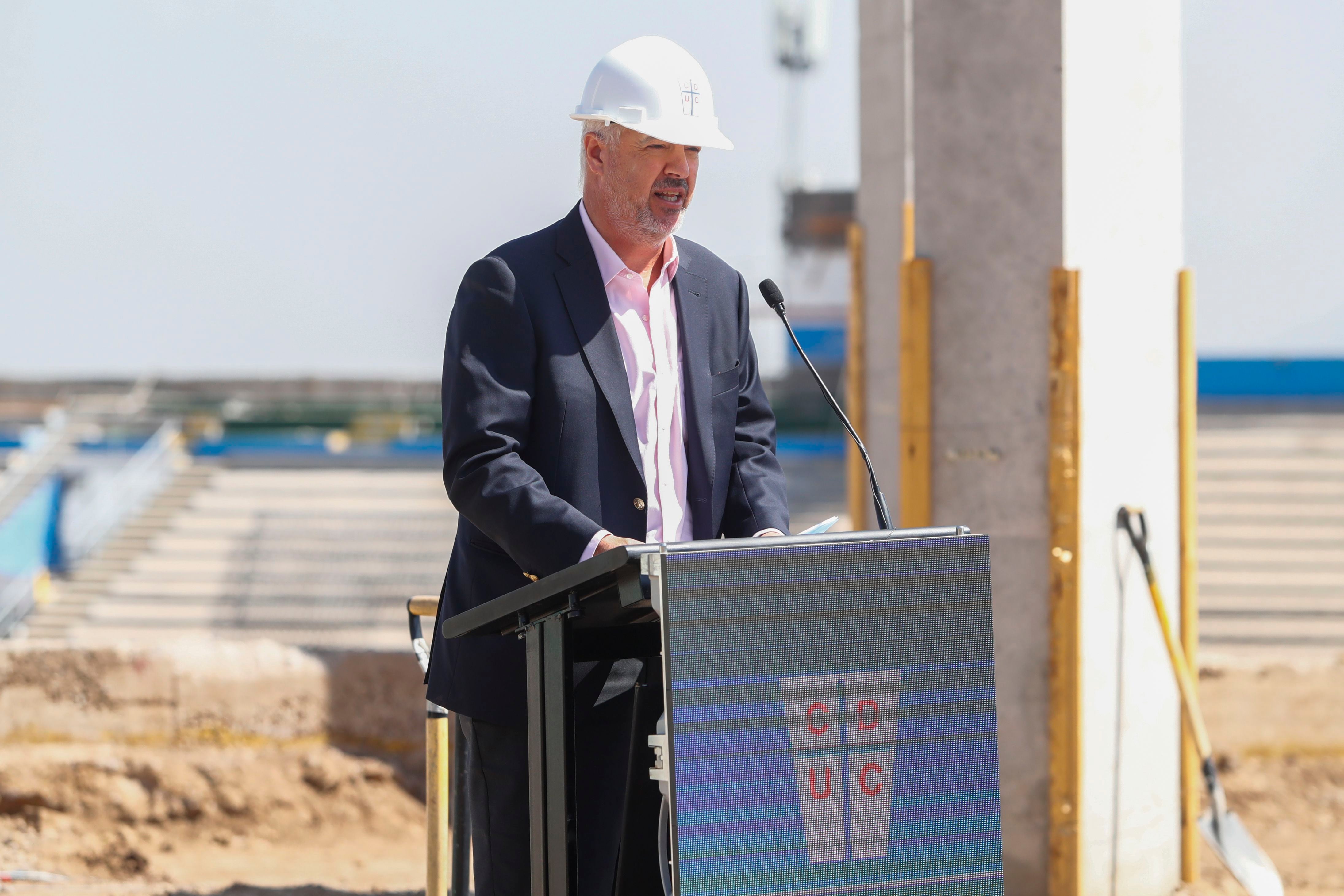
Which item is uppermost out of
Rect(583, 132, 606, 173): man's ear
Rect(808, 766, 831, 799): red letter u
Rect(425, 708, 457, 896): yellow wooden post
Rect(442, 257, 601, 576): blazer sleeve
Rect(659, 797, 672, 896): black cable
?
Rect(583, 132, 606, 173): man's ear

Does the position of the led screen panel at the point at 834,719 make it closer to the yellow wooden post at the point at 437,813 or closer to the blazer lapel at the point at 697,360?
the blazer lapel at the point at 697,360

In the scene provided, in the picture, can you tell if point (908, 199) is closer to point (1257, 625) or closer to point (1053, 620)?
point (1053, 620)

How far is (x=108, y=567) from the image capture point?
1830 centimetres

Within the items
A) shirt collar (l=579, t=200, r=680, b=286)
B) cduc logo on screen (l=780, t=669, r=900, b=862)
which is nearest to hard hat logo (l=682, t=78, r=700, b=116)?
shirt collar (l=579, t=200, r=680, b=286)

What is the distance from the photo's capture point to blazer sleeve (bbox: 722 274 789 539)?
2.49m

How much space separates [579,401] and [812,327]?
87.7ft

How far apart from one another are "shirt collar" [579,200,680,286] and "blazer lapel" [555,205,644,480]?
0.02 meters

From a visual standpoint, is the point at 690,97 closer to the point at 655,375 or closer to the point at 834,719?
the point at 655,375

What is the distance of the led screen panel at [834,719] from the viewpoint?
5.66 ft

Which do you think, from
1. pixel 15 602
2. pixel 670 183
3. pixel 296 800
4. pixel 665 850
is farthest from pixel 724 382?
pixel 15 602

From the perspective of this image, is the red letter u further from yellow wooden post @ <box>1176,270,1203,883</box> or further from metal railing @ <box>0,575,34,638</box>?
metal railing @ <box>0,575,34,638</box>

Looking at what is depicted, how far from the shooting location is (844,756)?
1827mm

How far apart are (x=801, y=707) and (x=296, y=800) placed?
3945mm

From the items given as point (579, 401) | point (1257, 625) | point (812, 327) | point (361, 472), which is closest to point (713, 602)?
point (579, 401)
